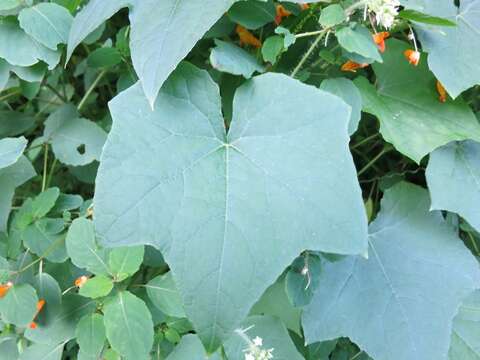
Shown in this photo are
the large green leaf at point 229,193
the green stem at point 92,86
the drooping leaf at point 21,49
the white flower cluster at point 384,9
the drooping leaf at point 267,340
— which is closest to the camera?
the large green leaf at point 229,193

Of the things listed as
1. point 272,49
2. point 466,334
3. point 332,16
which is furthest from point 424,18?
point 466,334

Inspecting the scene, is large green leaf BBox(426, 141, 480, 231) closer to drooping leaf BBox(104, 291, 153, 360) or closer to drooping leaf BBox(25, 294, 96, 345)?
drooping leaf BBox(104, 291, 153, 360)

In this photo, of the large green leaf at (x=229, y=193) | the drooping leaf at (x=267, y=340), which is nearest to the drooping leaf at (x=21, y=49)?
the large green leaf at (x=229, y=193)

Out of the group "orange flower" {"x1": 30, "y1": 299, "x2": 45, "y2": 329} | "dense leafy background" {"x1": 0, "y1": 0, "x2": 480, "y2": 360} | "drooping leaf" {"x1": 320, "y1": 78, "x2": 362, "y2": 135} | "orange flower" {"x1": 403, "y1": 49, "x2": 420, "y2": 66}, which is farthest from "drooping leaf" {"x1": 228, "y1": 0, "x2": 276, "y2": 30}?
"orange flower" {"x1": 30, "y1": 299, "x2": 45, "y2": 329}

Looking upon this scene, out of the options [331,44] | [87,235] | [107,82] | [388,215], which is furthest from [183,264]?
[107,82]

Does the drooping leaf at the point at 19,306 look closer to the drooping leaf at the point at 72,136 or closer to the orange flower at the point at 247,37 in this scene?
the drooping leaf at the point at 72,136
